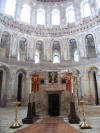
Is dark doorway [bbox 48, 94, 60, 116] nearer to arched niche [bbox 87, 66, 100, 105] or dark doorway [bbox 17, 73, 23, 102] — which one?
arched niche [bbox 87, 66, 100, 105]

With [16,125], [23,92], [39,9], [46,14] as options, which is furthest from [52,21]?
[16,125]

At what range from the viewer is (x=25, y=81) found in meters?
18.2

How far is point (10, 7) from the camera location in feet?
65.3

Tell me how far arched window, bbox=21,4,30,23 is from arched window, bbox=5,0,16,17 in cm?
170

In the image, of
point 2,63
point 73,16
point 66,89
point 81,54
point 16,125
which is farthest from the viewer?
point 73,16

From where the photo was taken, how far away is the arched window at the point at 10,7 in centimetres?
1962

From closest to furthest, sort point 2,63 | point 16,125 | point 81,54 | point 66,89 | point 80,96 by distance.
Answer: point 16,125
point 66,89
point 2,63
point 80,96
point 81,54

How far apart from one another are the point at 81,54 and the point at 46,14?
10544 mm

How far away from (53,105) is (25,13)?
17.3 m

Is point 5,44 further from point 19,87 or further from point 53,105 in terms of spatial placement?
point 53,105

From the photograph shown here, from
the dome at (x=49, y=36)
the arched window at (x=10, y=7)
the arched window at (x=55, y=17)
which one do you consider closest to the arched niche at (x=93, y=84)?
the dome at (x=49, y=36)

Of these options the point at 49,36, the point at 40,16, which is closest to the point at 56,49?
the point at 49,36

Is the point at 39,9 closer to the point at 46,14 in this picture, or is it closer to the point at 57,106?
the point at 46,14

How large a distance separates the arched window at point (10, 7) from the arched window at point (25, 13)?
170 cm
